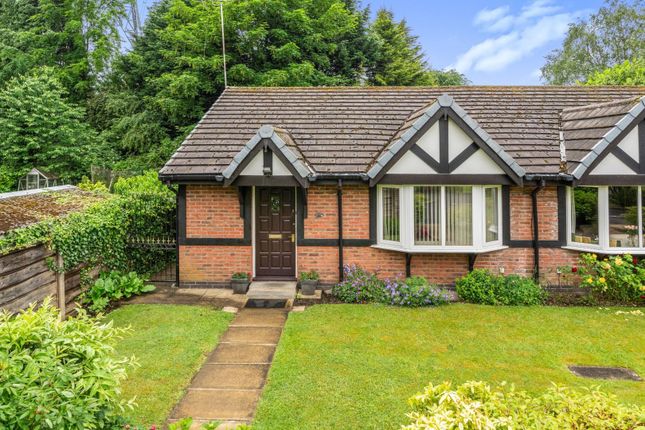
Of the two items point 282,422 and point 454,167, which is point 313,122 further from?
point 282,422

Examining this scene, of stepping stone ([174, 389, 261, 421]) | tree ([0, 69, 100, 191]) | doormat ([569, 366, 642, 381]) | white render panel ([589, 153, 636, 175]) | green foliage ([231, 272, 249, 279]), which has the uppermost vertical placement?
tree ([0, 69, 100, 191])

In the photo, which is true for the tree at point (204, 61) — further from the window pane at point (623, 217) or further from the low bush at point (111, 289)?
the window pane at point (623, 217)

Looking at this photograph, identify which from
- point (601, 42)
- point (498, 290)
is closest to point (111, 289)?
point (498, 290)

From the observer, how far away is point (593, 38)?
3241cm

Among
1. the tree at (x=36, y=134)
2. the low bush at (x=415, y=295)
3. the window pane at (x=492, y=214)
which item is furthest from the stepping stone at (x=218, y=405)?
the tree at (x=36, y=134)

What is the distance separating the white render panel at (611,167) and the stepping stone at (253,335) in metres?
8.10

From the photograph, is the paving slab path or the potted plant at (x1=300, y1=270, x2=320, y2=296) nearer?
the paving slab path

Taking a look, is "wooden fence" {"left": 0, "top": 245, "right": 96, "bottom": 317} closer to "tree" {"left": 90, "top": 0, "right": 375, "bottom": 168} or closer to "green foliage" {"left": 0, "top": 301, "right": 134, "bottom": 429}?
"green foliage" {"left": 0, "top": 301, "right": 134, "bottom": 429}

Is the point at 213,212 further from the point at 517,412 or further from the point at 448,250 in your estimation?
the point at 517,412

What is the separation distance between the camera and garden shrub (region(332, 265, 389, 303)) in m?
9.47

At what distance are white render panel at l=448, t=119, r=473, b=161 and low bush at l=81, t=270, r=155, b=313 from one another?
26.0 ft

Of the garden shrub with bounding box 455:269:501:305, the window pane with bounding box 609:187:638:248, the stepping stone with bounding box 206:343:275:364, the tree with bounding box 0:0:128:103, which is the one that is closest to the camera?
the stepping stone with bounding box 206:343:275:364

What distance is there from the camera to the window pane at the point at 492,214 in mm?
10016

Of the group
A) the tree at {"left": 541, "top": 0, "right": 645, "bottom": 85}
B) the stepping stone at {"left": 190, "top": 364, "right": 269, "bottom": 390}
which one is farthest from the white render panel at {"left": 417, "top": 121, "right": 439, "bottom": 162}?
the tree at {"left": 541, "top": 0, "right": 645, "bottom": 85}
